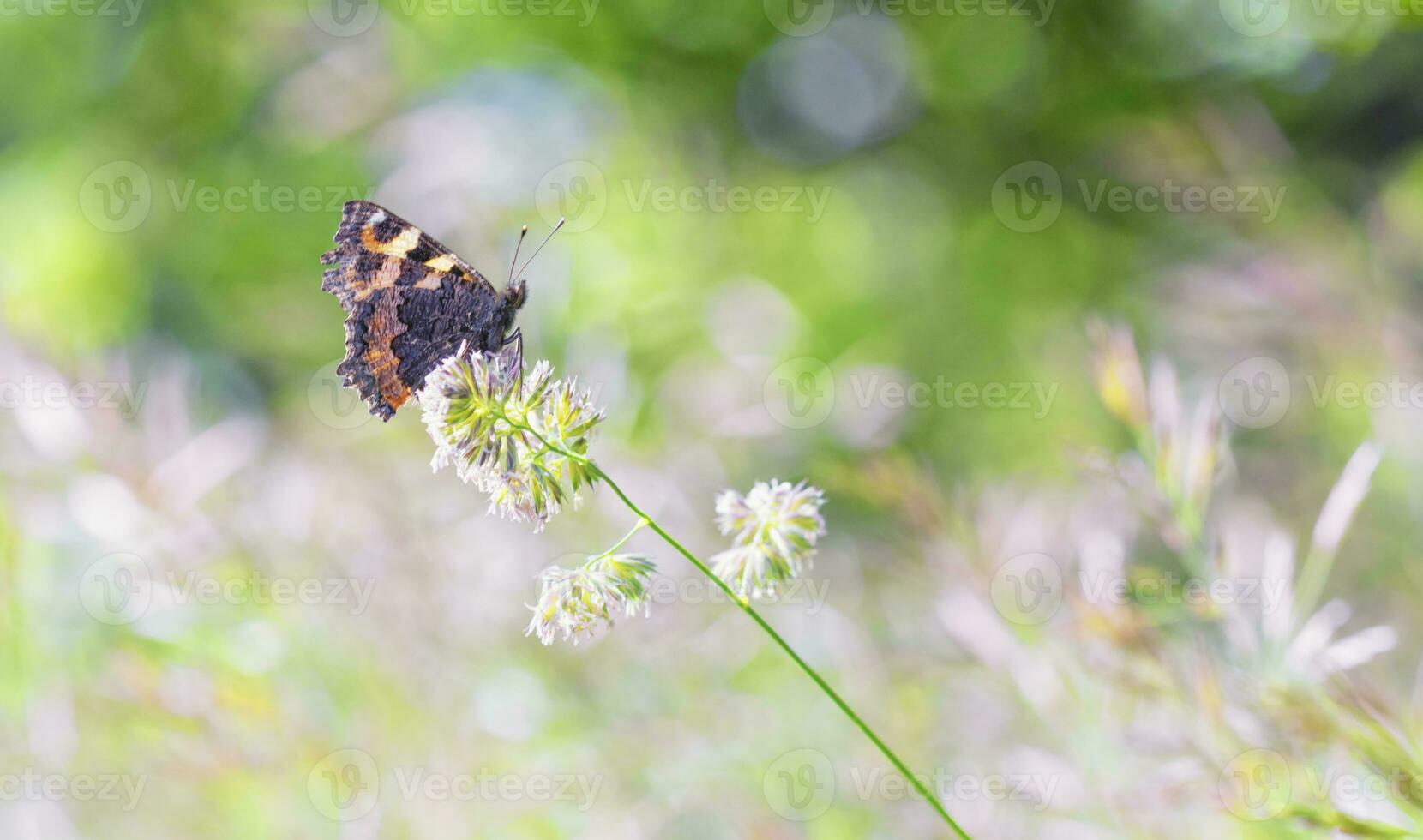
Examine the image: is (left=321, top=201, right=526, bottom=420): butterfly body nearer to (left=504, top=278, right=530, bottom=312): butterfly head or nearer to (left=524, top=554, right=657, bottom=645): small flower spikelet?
(left=504, top=278, right=530, bottom=312): butterfly head

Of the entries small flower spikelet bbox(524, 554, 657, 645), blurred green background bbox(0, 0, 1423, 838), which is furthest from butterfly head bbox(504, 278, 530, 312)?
small flower spikelet bbox(524, 554, 657, 645)

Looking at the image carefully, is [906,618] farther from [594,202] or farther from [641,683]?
[594,202]

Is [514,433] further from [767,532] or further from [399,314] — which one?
[399,314]

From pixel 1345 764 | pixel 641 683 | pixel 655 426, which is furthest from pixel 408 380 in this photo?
pixel 655 426

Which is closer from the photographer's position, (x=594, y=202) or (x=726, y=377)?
(x=726, y=377)

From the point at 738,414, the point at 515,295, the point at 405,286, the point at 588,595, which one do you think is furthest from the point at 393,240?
the point at 738,414
